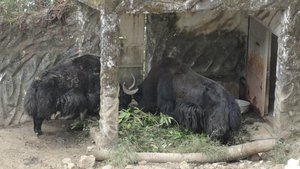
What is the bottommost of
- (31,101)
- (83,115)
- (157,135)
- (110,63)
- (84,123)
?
(157,135)

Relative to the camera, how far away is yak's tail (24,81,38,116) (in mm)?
8266

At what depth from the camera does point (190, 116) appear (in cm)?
846

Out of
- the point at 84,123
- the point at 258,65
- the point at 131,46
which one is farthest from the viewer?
the point at 258,65

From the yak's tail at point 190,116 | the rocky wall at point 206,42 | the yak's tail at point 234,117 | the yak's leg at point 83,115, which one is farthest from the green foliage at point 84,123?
the yak's tail at point 234,117

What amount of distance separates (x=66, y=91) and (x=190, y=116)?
176 cm

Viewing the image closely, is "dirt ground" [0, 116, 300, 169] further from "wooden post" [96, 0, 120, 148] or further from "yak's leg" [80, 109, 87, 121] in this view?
"wooden post" [96, 0, 120, 148]

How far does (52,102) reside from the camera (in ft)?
27.3

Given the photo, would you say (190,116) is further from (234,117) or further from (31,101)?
(31,101)

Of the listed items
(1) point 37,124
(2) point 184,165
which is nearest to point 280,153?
(2) point 184,165

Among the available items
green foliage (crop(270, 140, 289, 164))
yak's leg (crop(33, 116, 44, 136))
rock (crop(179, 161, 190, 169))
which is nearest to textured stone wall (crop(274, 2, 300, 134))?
green foliage (crop(270, 140, 289, 164))

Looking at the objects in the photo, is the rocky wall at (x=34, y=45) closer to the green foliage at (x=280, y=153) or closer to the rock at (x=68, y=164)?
the rock at (x=68, y=164)

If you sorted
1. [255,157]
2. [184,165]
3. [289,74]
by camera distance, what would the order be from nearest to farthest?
[184,165]
[255,157]
[289,74]

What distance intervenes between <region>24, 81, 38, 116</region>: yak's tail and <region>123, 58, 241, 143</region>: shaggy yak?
1.40 metres

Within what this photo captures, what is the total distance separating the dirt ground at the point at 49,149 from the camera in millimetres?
7680
